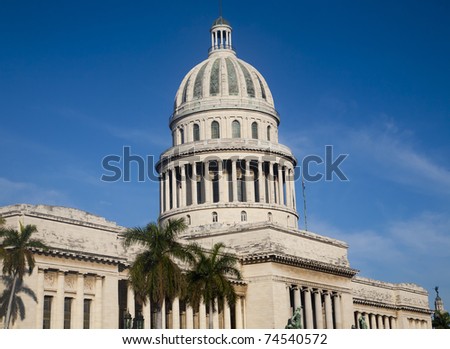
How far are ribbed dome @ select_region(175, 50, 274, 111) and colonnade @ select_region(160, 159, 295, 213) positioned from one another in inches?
344

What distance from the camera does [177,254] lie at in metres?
58.9

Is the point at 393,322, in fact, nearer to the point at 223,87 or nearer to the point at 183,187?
the point at 183,187

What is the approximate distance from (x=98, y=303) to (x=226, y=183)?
37376mm

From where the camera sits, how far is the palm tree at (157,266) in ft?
187

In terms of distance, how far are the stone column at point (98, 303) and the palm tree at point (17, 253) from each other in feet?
24.4

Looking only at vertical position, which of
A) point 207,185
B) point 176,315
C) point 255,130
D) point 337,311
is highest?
point 255,130

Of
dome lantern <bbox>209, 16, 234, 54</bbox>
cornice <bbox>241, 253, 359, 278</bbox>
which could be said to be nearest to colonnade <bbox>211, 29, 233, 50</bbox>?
dome lantern <bbox>209, 16, 234, 54</bbox>

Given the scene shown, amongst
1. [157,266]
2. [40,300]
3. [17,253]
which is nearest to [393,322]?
[157,266]

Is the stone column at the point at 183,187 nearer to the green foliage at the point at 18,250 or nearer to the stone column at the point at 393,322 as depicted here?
the stone column at the point at 393,322

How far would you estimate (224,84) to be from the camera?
105 metres

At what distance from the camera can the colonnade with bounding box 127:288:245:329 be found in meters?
→ 71.1
